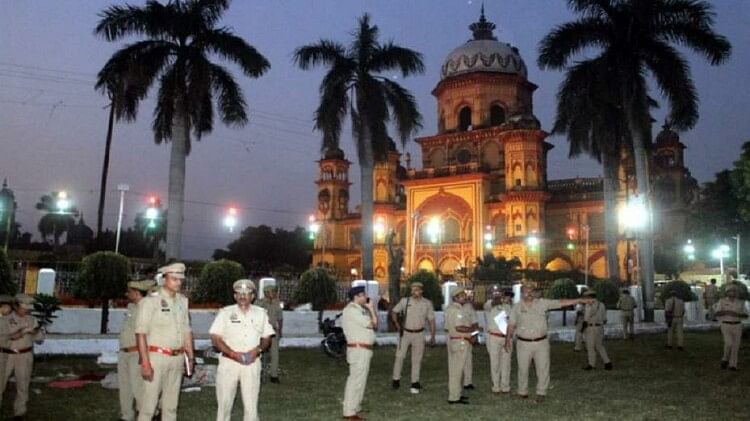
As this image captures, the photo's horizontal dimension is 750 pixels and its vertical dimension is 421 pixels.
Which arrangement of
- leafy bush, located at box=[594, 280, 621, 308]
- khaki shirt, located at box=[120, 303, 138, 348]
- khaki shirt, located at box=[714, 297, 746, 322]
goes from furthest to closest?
1. leafy bush, located at box=[594, 280, 621, 308]
2. khaki shirt, located at box=[714, 297, 746, 322]
3. khaki shirt, located at box=[120, 303, 138, 348]

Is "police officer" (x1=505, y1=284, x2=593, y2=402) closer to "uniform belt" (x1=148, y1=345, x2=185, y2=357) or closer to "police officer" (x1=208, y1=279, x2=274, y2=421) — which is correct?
"police officer" (x1=208, y1=279, x2=274, y2=421)

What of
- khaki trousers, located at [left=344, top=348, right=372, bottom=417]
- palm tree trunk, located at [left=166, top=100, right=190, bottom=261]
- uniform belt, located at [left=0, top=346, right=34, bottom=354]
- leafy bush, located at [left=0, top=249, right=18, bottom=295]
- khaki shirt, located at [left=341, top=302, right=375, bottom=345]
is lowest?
khaki trousers, located at [left=344, top=348, right=372, bottom=417]

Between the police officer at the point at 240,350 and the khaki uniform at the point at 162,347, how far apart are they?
0.36 meters

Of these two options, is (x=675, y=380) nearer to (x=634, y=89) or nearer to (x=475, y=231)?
(x=634, y=89)

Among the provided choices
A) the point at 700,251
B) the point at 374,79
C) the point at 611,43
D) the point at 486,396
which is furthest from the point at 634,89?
the point at 700,251

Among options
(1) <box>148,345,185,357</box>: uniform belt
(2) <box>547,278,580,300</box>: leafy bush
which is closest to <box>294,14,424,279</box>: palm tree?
(2) <box>547,278,580,300</box>: leafy bush

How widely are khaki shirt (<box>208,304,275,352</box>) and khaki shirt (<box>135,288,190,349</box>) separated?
325mm

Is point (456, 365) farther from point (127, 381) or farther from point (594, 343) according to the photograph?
point (594, 343)

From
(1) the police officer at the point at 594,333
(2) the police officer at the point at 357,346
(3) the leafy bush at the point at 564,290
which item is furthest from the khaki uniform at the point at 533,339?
(3) the leafy bush at the point at 564,290

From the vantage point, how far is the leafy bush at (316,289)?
21.0 meters

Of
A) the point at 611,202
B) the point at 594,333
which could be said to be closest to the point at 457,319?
the point at 594,333

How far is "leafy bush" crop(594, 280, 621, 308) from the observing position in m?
26.6

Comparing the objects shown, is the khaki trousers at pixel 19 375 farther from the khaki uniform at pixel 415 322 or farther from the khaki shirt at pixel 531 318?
the khaki shirt at pixel 531 318

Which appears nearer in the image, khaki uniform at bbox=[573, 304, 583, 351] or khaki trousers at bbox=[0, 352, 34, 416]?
khaki trousers at bbox=[0, 352, 34, 416]
